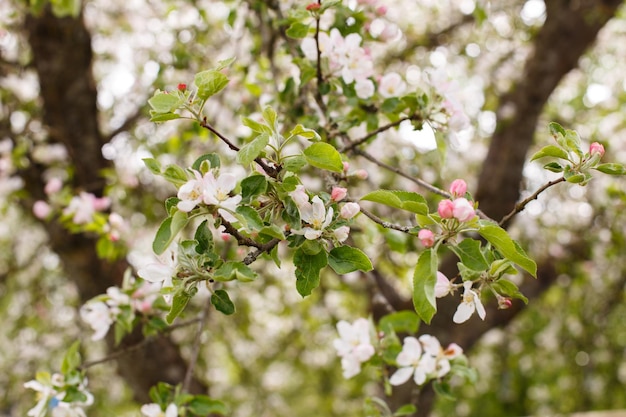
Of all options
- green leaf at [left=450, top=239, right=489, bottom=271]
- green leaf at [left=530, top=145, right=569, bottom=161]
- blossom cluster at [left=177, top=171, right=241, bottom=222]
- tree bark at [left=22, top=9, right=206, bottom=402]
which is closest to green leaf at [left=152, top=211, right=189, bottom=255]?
blossom cluster at [left=177, top=171, right=241, bottom=222]

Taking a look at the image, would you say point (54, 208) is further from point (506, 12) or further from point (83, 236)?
point (506, 12)

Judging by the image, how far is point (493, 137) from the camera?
2.92 m

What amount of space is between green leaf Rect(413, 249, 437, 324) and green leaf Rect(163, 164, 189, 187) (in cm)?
33

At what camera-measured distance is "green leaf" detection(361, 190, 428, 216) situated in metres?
0.82

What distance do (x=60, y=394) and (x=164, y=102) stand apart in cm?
77

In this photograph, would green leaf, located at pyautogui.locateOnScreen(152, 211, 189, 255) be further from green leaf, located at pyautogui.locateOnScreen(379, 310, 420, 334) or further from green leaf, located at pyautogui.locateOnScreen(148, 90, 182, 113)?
green leaf, located at pyautogui.locateOnScreen(379, 310, 420, 334)

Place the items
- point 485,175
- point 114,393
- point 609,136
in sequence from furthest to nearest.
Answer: point 114,393 < point 609,136 < point 485,175

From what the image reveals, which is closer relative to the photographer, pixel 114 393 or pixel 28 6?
pixel 28 6

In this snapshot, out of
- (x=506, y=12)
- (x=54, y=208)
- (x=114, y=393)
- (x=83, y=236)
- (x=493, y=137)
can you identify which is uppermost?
(x=506, y=12)

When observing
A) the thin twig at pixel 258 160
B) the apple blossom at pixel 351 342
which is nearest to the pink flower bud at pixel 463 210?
the thin twig at pixel 258 160

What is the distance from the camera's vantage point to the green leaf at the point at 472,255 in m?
0.86

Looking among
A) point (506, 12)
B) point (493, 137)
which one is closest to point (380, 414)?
point (493, 137)

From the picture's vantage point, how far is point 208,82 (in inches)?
32.3

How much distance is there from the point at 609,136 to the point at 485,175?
34.8 inches
